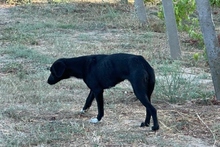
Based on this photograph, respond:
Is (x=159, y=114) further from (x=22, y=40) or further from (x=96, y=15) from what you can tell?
(x=96, y=15)

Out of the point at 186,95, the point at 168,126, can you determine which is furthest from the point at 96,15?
the point at 168,126

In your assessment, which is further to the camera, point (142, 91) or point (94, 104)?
point (94, 104)

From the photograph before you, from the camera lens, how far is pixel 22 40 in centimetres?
1319

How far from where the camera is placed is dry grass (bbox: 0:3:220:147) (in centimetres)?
582

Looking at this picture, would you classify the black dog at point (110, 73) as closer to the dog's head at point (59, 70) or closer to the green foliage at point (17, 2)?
the dog's head at point (59, 70)

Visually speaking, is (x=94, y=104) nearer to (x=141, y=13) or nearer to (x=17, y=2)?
(x=141, y=13)

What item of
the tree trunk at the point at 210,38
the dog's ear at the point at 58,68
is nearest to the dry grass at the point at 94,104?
the tree trunk at the point at 210,38

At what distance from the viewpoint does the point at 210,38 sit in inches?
295

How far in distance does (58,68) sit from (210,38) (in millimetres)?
2199

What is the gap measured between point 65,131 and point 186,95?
2.40 metres

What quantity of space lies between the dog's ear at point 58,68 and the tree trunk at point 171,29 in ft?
17.4

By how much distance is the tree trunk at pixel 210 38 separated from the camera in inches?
294

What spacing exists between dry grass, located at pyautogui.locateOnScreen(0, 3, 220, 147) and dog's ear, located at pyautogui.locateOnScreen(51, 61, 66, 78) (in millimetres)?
482

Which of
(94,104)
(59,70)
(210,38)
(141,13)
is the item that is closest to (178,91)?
(210,38)
